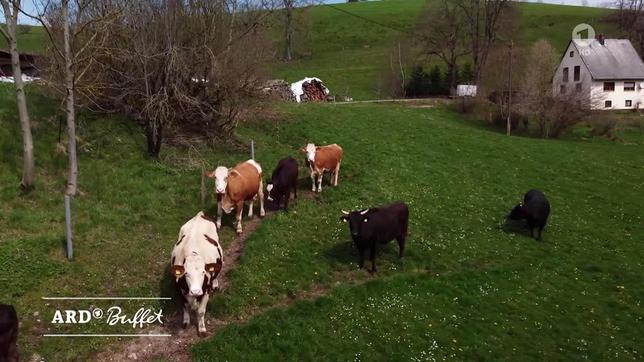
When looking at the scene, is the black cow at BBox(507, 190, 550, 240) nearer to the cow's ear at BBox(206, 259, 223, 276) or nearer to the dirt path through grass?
the dirt path through grass

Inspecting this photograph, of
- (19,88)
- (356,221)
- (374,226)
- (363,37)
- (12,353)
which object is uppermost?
(363,37)

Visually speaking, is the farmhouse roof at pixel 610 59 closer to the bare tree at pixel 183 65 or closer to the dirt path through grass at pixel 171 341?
the bare tree at pixel 183 65

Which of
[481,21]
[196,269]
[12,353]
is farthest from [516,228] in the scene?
[481,21]

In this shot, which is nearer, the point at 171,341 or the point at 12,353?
the point at 12,353

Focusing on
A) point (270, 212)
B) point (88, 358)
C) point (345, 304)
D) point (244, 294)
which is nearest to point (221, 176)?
point (270, 212)

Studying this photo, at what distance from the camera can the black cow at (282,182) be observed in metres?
17.8

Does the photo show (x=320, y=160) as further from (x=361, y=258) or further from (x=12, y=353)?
(x=12, y=353)

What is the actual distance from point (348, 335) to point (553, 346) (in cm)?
470

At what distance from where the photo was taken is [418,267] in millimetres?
15336

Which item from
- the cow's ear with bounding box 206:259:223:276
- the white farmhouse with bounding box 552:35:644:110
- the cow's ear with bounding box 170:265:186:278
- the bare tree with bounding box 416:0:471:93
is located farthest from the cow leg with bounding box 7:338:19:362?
→ the white farmhouse with bounding box 552:35:644:110

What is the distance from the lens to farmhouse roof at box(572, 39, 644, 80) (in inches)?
2324

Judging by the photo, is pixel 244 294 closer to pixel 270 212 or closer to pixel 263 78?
pixel 270 212

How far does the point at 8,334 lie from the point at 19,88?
9061mm

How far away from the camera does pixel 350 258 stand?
49.8ft
